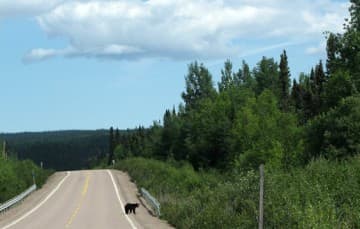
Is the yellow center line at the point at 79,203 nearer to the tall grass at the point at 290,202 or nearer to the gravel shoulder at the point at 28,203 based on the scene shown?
the gravel shoulder at the point at 28,203

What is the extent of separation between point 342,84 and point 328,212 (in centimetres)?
4467

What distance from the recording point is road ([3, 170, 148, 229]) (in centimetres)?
2869

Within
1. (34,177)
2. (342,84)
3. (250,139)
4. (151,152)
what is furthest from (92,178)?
(151,152)

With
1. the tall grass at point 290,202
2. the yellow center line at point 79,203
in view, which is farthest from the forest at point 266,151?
the yellow center line at point 79,203

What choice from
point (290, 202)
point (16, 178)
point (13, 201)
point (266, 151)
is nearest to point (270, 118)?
point (266, 151)

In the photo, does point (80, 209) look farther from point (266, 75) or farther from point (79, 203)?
point (266, 75)

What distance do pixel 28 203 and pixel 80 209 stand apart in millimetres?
8011

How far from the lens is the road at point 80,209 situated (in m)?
28.7

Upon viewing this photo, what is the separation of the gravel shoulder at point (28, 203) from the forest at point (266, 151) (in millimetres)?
8035

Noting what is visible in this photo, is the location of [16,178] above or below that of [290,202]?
below

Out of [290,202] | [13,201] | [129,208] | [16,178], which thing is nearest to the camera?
[290,202]

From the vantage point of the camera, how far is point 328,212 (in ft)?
50.3

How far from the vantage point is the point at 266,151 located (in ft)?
217

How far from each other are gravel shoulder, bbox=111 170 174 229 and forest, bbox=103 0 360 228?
28.8 inches
